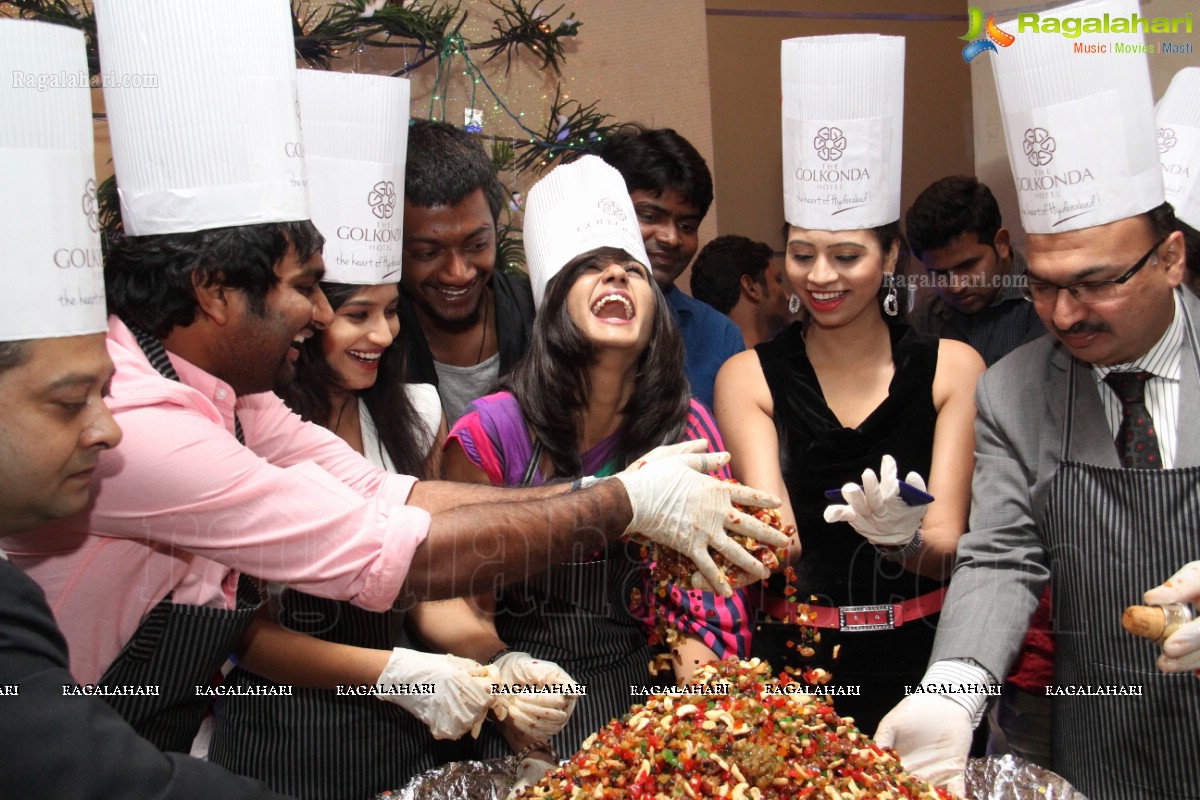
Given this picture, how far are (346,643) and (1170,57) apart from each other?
2946 mm

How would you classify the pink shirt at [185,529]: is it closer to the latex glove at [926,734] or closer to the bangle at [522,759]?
the bangle at [522,759]

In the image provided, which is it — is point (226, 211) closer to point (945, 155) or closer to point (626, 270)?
point (626, 270)

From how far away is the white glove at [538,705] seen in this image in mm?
1536

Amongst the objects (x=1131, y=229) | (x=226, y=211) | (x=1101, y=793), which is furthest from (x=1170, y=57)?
(x=226, y=211)

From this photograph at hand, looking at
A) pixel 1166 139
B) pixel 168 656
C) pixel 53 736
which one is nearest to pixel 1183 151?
pixel 1166 139

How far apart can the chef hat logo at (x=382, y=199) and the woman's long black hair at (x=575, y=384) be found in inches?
13.6

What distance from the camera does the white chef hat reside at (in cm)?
216

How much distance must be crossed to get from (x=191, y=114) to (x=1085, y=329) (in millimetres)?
1444

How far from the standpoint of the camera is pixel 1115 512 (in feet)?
5.50

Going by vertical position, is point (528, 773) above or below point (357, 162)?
below

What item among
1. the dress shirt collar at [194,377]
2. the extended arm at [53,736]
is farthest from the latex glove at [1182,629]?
the dress shirt collar at [194,377]

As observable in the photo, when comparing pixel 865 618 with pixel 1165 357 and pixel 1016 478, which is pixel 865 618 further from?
pixel 1165 357

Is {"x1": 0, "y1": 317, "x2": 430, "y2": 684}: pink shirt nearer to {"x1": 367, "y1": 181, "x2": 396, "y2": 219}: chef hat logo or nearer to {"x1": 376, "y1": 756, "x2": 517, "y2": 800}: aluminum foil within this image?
{"x1": 376, "y1": 756, "x2": 517, "y2": 800}: aluminum foil

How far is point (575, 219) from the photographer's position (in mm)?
2164
